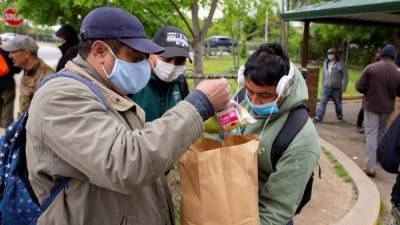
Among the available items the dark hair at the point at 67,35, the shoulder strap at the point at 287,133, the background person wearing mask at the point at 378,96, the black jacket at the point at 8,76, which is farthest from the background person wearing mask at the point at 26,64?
the background person wearing mask at the point at 378,96

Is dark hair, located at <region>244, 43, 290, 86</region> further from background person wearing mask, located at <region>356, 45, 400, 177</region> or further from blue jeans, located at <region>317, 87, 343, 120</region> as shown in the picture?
blue jeans, located at <region>317, 87, 343, 120</region>

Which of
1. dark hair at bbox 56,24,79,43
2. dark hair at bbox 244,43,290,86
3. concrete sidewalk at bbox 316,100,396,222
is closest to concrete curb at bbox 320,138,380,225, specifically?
concrete sidewalk at bbox 316,100,396,222

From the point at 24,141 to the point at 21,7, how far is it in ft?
31.2

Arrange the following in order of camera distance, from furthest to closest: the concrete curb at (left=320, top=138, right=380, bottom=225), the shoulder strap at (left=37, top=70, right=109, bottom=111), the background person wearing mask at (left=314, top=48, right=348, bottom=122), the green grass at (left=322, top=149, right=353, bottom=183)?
the background person wearing mask at (left=314, top=48, right=348, bottom=122) → the green grass at (left=322, top=149, right=353, bottom=183) → the concrete curb at (left=320, top=138, right=380, bottom=225) → the shoulder strap at (left=37, top=70, right=109, bottom=111)

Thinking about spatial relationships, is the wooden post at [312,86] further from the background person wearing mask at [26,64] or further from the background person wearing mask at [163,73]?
the background person wearing mask at [163,73]

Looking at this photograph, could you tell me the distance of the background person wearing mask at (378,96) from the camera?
19.4 feet

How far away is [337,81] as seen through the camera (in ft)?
29.9

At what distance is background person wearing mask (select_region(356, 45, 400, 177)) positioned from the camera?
5.90 meters

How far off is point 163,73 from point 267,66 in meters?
1.18

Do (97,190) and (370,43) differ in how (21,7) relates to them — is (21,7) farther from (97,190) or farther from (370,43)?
(370,43)

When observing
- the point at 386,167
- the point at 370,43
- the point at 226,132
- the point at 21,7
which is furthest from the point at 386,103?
the point at 370,43

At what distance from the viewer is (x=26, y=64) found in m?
4.46

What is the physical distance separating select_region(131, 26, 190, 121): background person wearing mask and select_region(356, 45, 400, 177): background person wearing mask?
3.97 meters

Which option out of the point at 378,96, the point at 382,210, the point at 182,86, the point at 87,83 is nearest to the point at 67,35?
the point at 182,86
